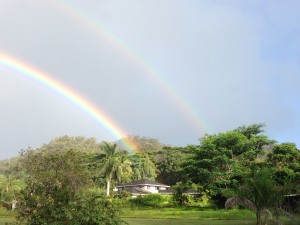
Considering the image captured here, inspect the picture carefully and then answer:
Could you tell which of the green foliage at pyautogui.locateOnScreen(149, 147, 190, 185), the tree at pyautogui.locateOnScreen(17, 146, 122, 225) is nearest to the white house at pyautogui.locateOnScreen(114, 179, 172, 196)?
the green foliage at pyautogui.locateOnScreen(149, 147, 190, 185)

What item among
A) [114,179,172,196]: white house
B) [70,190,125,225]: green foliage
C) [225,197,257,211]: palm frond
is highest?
[114,179,172,196]: white house

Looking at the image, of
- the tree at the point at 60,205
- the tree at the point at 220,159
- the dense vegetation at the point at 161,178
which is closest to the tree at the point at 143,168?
the dense vegetation at the point at 161,178

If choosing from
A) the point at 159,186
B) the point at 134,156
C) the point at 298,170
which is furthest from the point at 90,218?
the point at 134,156

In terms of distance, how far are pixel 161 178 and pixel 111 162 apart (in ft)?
75.9

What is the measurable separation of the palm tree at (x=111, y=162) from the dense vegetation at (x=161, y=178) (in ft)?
0.50

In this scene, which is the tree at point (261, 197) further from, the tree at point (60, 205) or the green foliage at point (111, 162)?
the green foliage at point (111, 162)

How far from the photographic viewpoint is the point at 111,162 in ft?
191

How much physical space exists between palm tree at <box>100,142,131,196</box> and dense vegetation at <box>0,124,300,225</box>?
0.50 feet

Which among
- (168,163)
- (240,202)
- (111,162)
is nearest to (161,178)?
(168,163)

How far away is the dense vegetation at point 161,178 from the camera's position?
43.8 ft

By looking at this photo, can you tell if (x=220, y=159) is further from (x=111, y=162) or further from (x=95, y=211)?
(x=95, y=211)

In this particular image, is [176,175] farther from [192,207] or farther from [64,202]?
[64,202]

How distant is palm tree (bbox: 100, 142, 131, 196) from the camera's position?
190 ft

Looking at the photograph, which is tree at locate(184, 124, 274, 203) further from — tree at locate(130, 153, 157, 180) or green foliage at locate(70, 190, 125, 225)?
green foliage at locate(70, 190, 125, 225)
